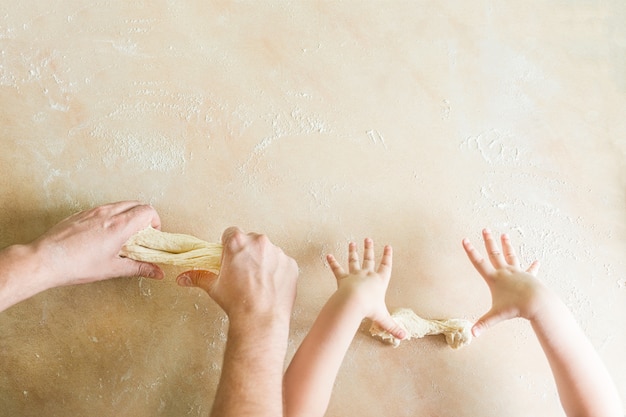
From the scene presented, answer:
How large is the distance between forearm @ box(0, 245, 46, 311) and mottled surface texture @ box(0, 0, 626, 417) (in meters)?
0.15

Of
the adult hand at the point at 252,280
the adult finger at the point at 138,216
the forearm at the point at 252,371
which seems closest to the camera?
the forearm at the point at 252,371

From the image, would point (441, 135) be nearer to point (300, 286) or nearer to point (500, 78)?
point (500, 78)

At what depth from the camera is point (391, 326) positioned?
4.03ft

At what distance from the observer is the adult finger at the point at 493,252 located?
4.16 feet

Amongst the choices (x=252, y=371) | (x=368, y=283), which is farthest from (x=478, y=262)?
(x=252, y=371)

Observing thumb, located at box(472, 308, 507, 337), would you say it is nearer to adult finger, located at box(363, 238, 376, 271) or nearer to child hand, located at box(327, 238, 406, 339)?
child hand, located at box(327, 238, 406, 339)

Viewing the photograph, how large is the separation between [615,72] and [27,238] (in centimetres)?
162

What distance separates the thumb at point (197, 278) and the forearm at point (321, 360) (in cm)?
25

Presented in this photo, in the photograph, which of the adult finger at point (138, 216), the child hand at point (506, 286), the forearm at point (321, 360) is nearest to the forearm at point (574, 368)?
the child hand at point (506, 286)

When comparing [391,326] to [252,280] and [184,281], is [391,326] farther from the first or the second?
[184,281]

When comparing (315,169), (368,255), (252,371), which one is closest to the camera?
(252,371)

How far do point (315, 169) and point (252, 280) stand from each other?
14.8 inches

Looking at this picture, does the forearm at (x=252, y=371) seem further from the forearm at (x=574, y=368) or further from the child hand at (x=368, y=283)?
the forearm at (x=574, y=368)

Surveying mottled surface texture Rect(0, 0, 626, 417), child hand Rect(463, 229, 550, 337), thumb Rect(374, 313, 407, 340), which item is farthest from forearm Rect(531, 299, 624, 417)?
thumb Rect(374, 313, 407, 340)
